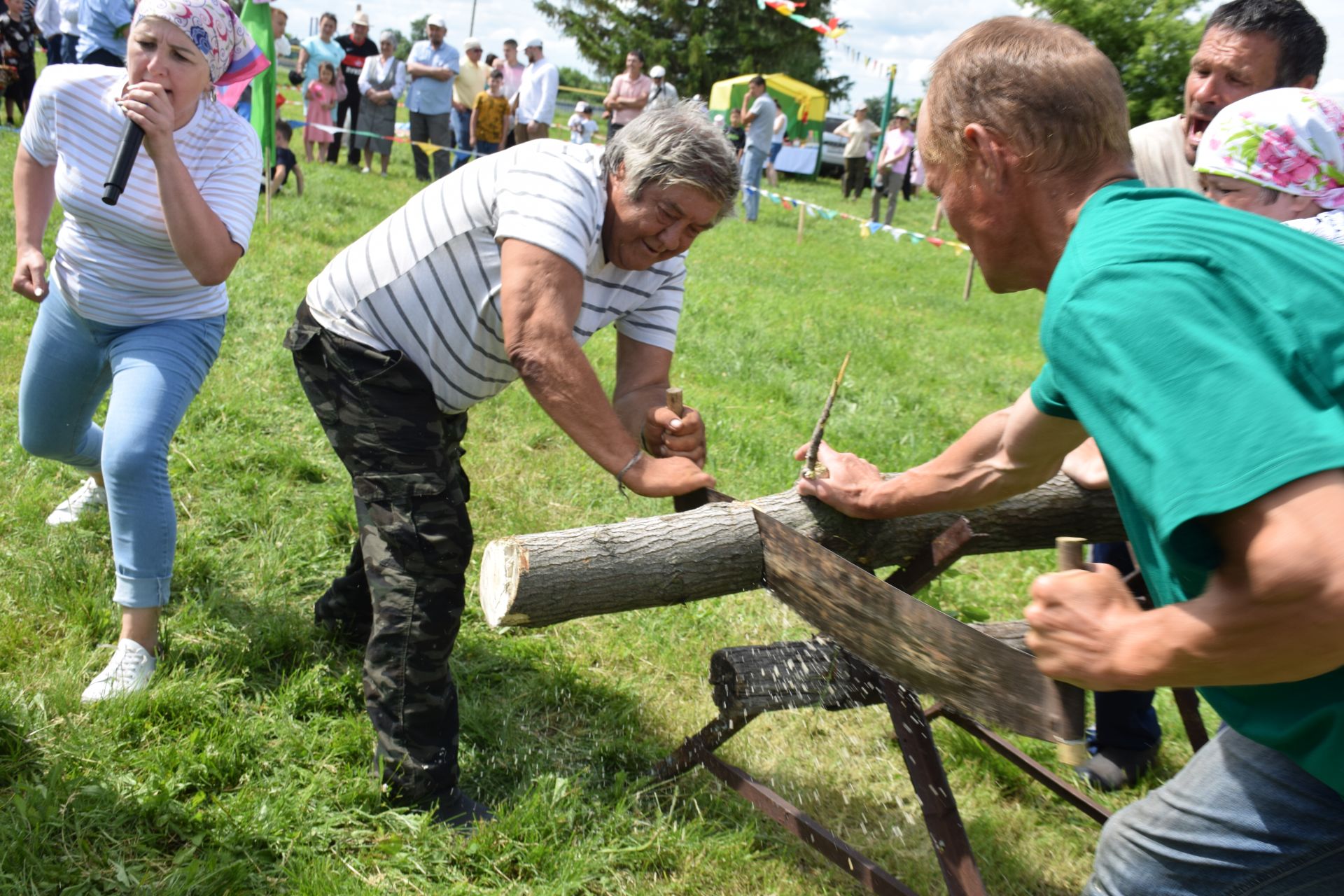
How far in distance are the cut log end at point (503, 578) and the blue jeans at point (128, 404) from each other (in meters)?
1.25

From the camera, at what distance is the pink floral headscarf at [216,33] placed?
9.46 feet

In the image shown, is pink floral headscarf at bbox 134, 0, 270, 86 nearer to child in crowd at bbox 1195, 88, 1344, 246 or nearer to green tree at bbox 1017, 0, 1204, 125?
child in crowd at bbox 1195, 88, 1344, 246

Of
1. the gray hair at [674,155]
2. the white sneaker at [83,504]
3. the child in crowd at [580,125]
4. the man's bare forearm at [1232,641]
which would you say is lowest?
the white sneaker at [83,504]

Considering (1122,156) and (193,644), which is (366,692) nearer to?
(193,644)

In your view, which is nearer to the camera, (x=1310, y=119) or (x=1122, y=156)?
(x=1122, y=156)

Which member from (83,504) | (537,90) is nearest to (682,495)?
(83,504)

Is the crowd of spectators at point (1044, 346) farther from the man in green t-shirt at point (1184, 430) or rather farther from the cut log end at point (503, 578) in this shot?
the cut log end at point (503, 578)

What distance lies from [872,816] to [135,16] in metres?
3.30

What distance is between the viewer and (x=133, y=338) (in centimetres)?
314

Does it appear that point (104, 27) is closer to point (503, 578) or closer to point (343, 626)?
point (343, 626)

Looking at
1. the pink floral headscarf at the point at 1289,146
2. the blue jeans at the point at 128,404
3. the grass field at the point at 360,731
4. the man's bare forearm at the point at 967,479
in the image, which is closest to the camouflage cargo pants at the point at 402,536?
the grass field at the point at 360,731

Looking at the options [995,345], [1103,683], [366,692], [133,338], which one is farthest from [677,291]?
[995,345]

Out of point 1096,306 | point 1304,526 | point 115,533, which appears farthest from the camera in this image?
point 115,533

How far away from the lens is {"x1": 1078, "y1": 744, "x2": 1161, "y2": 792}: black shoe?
3430 millimetres
